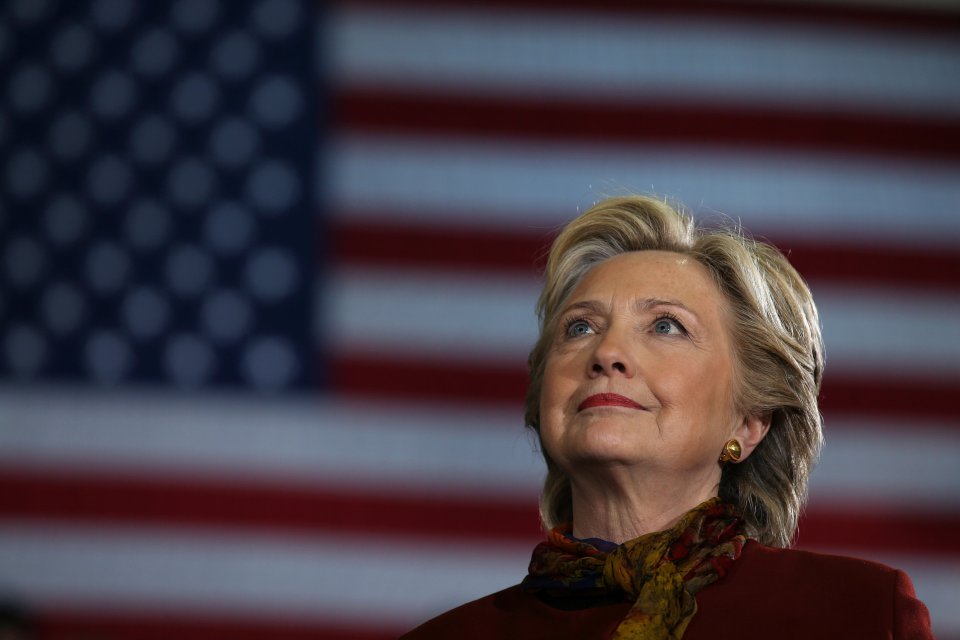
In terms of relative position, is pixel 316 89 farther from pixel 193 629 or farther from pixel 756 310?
pixel 756 310

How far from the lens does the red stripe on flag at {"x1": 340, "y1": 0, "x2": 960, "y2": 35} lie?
16.1 ft

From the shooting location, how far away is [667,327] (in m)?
1.83

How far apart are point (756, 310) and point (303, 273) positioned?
9.99 feet

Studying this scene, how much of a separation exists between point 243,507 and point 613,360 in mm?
2994

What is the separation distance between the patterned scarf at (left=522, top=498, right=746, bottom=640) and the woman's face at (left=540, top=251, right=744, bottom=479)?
0.09 meters

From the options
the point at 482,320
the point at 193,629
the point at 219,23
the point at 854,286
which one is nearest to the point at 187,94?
the point at 219,23

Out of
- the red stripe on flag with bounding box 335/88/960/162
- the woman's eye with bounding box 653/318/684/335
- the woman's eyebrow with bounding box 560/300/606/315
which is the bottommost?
the woman's eye with bounding box 653/318/684/335

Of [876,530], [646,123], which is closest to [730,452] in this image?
[876,530]

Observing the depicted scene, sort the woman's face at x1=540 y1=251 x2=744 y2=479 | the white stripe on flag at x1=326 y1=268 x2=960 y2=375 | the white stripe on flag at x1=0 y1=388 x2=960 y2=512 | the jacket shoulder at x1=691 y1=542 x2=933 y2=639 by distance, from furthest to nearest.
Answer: the white stripe on flag at x1=326 y1=268 x2=960 y2=375 → the white stripe on flag at x1=0 y1=388 x2=960 y2=512 → the woman's face at x1=540 y1=251 x2=744 y2=479 → the jacket shoulder at x1=691 y1=542 x2=933 y2=639

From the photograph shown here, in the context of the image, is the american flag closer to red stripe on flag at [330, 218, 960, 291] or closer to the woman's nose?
red stripe on flag at [330, 218, 960, 291]

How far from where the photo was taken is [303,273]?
15.5ft

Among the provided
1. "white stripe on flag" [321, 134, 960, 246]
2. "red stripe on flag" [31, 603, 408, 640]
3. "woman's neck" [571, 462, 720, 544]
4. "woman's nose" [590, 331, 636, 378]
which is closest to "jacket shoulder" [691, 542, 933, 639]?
"woman's neck" [571, 462, 720, 544]

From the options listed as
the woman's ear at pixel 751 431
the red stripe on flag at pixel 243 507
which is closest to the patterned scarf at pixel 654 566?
the woman's ear at pixel 751 431

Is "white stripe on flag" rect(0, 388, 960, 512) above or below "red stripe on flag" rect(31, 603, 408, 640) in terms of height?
above
